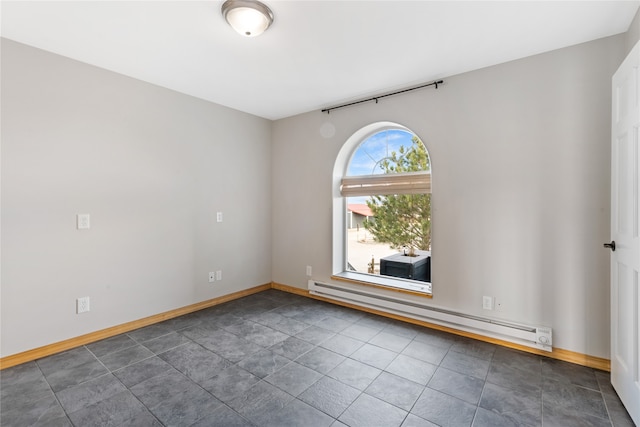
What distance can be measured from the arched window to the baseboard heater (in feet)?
0.69

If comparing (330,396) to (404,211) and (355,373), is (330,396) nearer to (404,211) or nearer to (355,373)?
(355,373)

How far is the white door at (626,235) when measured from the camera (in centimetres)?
163

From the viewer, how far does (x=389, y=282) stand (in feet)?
11.3

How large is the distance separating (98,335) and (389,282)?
2994 mm

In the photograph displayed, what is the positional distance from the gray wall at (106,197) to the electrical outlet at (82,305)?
0.14 feet

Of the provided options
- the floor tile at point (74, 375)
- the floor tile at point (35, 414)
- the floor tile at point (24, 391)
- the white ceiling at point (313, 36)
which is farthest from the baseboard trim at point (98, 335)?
the white ceiling at point (313, 36)

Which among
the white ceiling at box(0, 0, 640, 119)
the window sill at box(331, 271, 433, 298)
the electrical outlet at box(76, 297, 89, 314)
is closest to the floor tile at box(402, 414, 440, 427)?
the window sill at box(331, 271, 433, 298)

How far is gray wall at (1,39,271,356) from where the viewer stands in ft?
7.54

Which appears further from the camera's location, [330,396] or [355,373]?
[355,373]

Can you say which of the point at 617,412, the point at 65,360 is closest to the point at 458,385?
the point at 617,412

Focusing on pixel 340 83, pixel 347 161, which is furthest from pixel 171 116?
pixel 347 161

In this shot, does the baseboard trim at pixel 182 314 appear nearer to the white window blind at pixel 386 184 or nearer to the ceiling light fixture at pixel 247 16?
the white window blind at pixel 386 184

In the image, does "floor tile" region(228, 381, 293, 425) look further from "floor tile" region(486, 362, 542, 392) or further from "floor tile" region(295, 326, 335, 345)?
"floor tile" region(486, 362, 542, 392)

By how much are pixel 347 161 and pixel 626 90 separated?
2.61 meters
